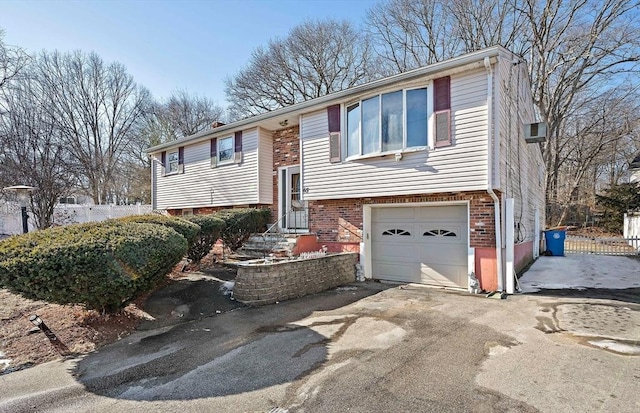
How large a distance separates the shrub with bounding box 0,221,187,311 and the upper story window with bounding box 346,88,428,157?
17.0 feet

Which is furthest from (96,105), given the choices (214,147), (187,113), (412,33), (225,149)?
(412,33)

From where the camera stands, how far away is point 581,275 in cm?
933

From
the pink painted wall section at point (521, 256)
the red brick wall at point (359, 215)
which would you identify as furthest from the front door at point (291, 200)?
the pink painted wall section at point (521, 256)

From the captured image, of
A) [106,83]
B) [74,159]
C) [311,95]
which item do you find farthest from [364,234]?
[106,83]

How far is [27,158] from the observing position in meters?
12.5

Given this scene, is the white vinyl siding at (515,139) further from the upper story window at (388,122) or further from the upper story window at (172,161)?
the upper story window at (172,161)

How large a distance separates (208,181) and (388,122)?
8093 millimetres

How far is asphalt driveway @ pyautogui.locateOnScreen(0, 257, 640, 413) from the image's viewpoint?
10.3 ft

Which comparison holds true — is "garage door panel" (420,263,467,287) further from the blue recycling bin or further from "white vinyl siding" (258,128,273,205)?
the blue recycling bin

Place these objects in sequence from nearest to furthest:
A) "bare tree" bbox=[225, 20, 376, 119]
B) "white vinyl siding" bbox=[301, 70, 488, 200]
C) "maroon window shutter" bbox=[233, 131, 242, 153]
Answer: "white vinyl siding" bbox=[301, 70, 488, 200] → "maroon window shutter" bbox=[233, 131, 242, 153] → "bare tree" bbox=[225, 20, 376, 119]

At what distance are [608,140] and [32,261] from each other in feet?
108

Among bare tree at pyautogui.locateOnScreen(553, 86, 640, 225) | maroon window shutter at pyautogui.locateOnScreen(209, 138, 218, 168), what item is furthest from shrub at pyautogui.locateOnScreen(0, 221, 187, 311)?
bare tree at pyautogui.locateOnScreen(553, 86, 640, 225)

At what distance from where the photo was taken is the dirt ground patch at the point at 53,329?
446 cm

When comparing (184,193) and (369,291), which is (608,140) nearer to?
(369,291)
